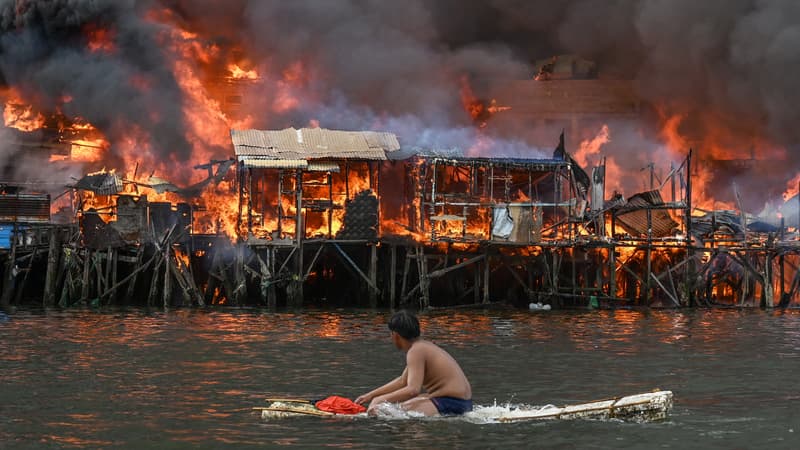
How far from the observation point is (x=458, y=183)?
147ft

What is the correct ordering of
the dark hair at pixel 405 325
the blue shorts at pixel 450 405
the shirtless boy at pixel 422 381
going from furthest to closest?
the blue shorts at pixel 450 405, the shirtless boy at pixel 422 381, the dark hair at pixel 405 325

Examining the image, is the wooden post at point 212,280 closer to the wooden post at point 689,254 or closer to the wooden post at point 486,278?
the wooden post at point 486,278

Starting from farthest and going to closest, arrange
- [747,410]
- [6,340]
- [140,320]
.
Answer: [140,320] → [6,340] → [747,410]

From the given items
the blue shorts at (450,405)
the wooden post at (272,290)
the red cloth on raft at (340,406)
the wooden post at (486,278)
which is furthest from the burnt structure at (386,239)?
the blue shorts at (450,405)

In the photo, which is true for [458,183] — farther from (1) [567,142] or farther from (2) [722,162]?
(2) [722,162]

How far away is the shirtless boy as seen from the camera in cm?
1397

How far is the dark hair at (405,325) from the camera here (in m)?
13.9

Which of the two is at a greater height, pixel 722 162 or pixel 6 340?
pixel 722 162

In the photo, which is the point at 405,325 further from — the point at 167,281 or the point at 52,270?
the point at 52,270

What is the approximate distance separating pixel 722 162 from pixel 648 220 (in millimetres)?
22323

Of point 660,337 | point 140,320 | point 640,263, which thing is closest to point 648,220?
point 640,263

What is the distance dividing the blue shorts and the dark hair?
1.12 m

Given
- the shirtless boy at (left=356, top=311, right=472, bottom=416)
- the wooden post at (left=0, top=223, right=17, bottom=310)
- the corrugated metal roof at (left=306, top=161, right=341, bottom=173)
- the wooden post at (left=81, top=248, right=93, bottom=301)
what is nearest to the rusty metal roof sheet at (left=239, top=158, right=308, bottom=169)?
the corrugated metal roof at (left=306, top=161, right=341, bottom=173)

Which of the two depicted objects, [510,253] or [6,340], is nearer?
[6,340]
